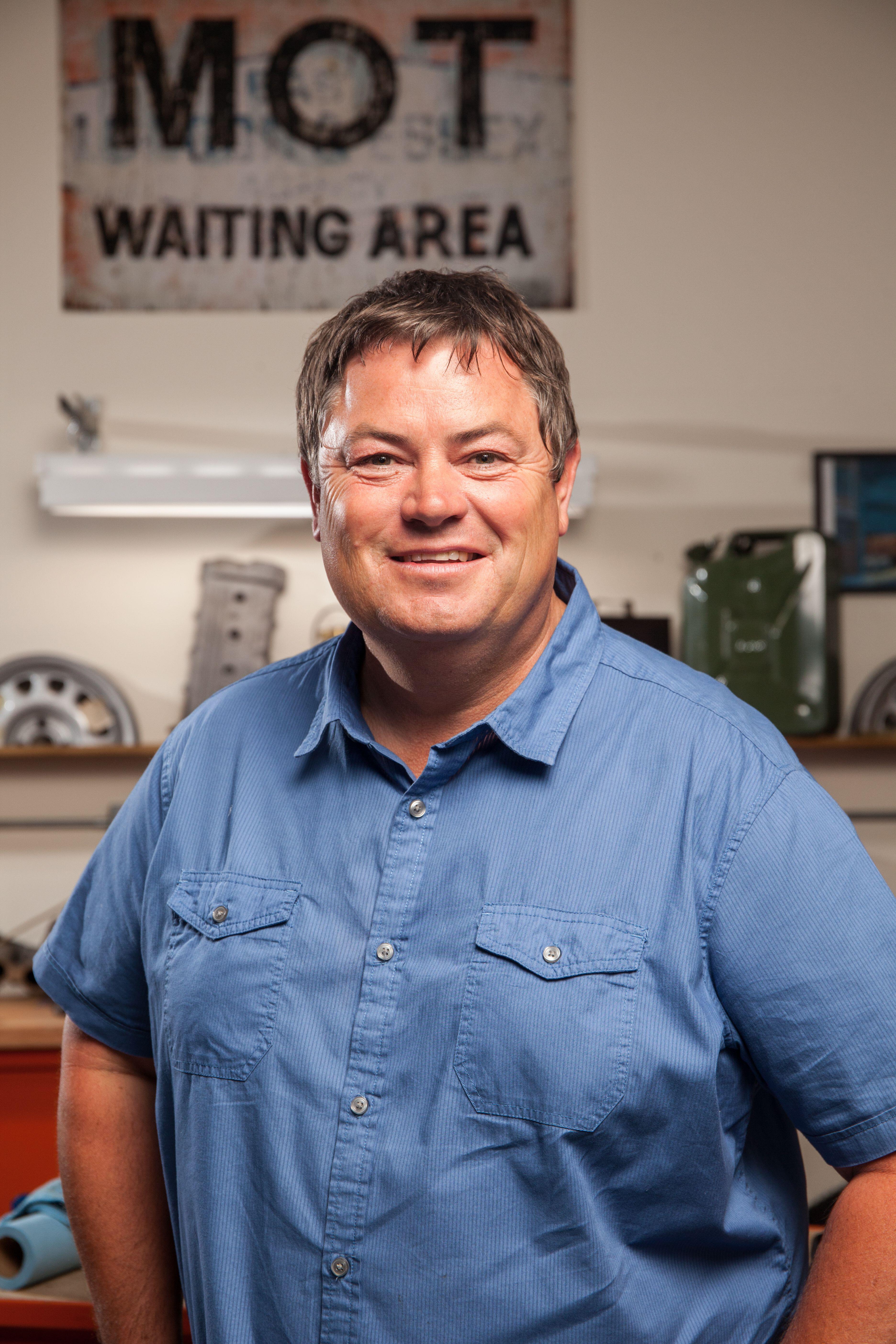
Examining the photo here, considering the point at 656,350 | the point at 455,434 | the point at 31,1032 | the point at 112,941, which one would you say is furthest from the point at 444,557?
the point at 656,350

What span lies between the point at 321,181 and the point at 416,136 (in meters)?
0.33

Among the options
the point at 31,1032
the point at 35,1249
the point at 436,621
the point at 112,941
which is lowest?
the point at 31,1032

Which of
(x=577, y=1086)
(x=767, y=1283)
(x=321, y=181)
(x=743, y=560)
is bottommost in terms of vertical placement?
(x=767, y=1283)

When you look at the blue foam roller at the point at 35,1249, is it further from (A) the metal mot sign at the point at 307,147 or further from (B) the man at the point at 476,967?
(A) the metal mot sign at the point at 307,147

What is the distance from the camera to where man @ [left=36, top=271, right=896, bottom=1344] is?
101cm

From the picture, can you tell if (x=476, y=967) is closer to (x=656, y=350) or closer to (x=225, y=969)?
(x=225, y=969)

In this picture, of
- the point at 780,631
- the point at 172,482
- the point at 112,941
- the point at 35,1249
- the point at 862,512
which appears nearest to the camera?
the point at 112,941

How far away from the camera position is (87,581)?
12.1 feet

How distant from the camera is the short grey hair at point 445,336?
3.81ft

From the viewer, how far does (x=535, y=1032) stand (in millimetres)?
1018

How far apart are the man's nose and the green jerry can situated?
2.37 meters

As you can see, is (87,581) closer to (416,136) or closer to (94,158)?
(94,158)

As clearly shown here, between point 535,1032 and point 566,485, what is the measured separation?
58 cm

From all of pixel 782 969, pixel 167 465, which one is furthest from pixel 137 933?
pixel 167 465
